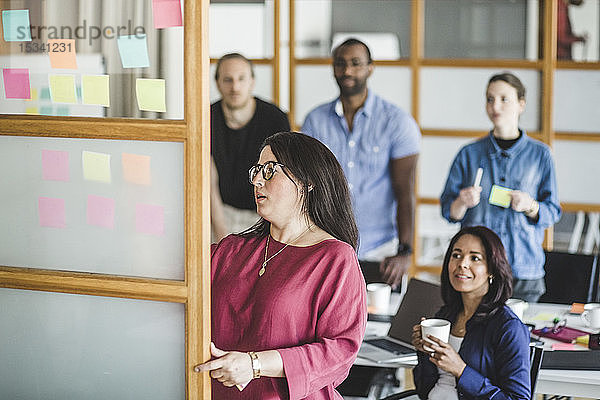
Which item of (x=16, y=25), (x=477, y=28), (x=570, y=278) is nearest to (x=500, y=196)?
(x=570, y=278)

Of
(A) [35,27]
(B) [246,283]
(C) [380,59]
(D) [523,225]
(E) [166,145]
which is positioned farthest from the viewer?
(C) [380,59]

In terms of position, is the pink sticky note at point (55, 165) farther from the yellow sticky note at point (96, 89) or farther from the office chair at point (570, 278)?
the office chair at point (570, 278)

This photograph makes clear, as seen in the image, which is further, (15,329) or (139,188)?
(15,329)

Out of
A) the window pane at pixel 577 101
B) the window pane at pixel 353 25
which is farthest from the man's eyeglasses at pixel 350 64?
the window pane at pixel 577 101

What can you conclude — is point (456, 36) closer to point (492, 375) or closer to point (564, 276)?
point (564, 276)

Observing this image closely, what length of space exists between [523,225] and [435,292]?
0.68m

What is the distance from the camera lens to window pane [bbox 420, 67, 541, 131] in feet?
15.9

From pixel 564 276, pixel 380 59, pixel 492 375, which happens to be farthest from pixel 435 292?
pixel 380 59

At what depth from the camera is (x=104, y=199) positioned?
5.57 feet

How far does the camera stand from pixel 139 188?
166 cm

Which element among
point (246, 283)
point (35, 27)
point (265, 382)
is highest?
point (35, 27)

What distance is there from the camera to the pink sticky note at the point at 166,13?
5.17 feet

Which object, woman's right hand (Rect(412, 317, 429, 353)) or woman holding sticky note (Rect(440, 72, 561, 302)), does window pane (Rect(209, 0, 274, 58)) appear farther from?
woman's right hand (Rect(412, 317, 429, 353))

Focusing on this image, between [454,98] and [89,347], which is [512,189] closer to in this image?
[454,98]
